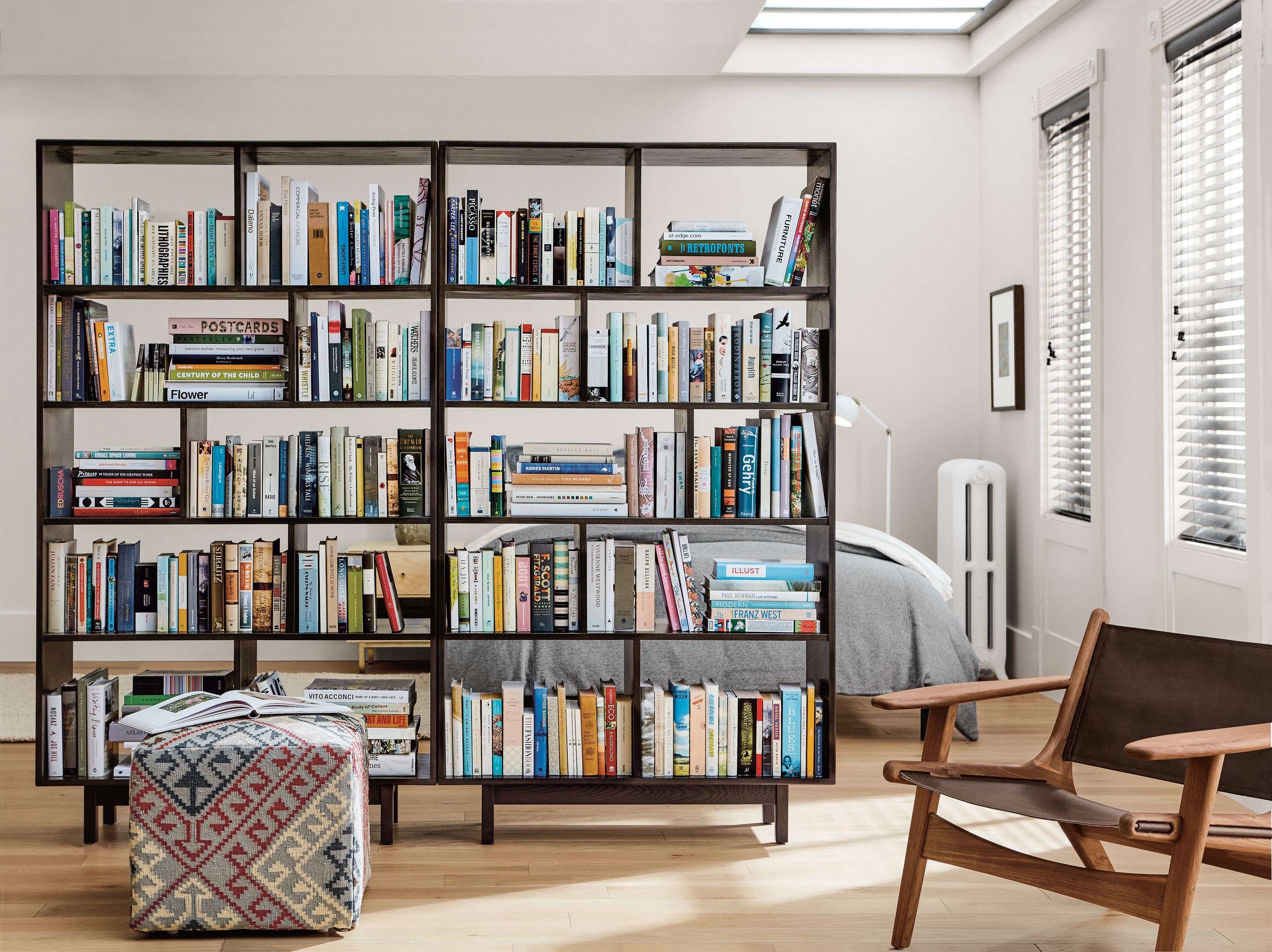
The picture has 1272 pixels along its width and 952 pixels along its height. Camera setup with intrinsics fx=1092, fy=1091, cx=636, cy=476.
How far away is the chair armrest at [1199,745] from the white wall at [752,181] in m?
Answer: 3.69

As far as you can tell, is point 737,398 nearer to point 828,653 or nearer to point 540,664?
point 828,653

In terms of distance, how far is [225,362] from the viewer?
114 inches

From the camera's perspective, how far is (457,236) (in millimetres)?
2906

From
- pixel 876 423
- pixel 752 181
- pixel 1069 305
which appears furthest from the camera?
pixel 876 423

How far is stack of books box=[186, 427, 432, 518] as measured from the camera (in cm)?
289

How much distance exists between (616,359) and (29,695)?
319 centimetres

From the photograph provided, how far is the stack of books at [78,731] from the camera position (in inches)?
114

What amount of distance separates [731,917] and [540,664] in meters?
1.52

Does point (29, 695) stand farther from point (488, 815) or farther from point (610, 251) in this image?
point (610, 251)

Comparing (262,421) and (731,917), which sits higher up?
(262,421)

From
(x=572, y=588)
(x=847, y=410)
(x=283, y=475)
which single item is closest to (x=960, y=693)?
(x=572, y=588)

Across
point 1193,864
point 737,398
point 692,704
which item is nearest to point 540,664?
point 692,704

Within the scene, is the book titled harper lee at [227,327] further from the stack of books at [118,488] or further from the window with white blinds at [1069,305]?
the window with white blinds at [1069,305]

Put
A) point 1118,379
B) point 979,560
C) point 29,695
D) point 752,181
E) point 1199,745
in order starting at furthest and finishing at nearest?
point 752,181 < point 979,560 < point 29,695 < point 1118,379 < point 1199,745
